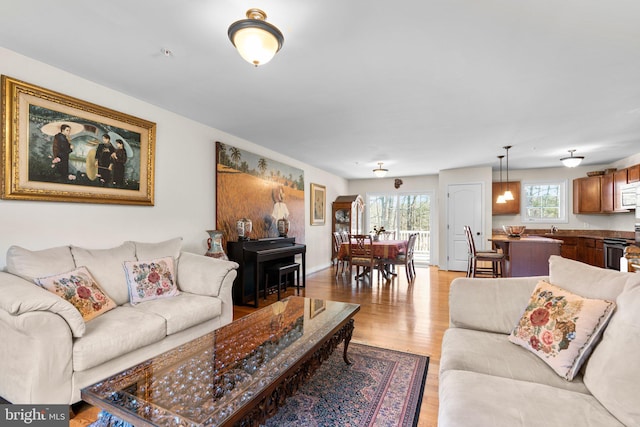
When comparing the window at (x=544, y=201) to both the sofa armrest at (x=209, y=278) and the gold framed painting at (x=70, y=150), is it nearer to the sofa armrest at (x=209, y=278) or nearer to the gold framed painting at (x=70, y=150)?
the sofa armrest at (x=209, y=278)

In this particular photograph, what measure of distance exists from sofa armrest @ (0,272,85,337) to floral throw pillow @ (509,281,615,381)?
8.40 feet

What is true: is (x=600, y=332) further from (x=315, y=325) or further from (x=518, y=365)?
(x=315, y=325)

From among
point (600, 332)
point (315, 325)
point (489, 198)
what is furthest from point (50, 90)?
point (489, 198)

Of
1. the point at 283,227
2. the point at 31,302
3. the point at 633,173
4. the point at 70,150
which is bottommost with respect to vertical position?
the point at 31,302

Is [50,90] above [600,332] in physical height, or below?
above

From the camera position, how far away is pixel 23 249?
2145mm

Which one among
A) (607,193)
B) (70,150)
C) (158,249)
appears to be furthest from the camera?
(607,193)

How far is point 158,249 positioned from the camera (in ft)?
9.79

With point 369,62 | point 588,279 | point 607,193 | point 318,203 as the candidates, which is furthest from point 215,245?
point 607,193

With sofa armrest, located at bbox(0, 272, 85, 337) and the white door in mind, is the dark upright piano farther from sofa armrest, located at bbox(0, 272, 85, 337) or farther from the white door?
the white door

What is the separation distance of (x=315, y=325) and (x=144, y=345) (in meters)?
1.20

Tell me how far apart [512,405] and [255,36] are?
2142 mm

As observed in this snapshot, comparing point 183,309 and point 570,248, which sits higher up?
point 570,248

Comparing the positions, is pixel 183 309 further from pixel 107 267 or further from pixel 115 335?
pixel 107 267
